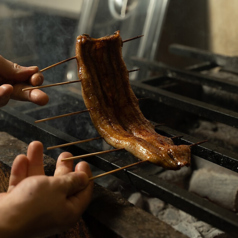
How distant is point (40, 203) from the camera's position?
146 centimetres

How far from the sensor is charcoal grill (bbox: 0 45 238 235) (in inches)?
67.9

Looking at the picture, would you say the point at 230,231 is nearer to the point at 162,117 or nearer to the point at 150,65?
the point at 162,117

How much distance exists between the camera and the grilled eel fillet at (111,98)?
7.00ft

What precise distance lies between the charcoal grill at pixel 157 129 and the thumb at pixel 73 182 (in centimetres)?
35

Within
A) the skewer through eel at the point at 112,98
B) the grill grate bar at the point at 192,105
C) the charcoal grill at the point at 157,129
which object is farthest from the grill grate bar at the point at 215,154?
the grill grate bar at the point at 192,105

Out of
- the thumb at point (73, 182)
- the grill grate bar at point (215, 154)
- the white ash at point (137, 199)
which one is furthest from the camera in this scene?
the white ash at point (137, 199)

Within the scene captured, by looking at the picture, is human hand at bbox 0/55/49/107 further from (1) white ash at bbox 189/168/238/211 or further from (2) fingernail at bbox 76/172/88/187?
(1) white ash at bbox 189/168/238/211

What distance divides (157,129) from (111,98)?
392mm

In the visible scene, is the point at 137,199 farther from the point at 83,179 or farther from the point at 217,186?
the point at 83,179

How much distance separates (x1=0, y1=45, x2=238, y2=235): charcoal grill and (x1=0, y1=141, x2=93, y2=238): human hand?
387 mm

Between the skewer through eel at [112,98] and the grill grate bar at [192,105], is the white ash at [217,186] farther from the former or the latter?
the skewer through eel at [112,98]

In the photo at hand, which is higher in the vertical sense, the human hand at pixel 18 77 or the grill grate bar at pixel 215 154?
the human hand at pixel 18 77

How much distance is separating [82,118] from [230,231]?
6.20ft

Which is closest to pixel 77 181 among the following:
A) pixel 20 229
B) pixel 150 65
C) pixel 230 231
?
pixel 20 229
